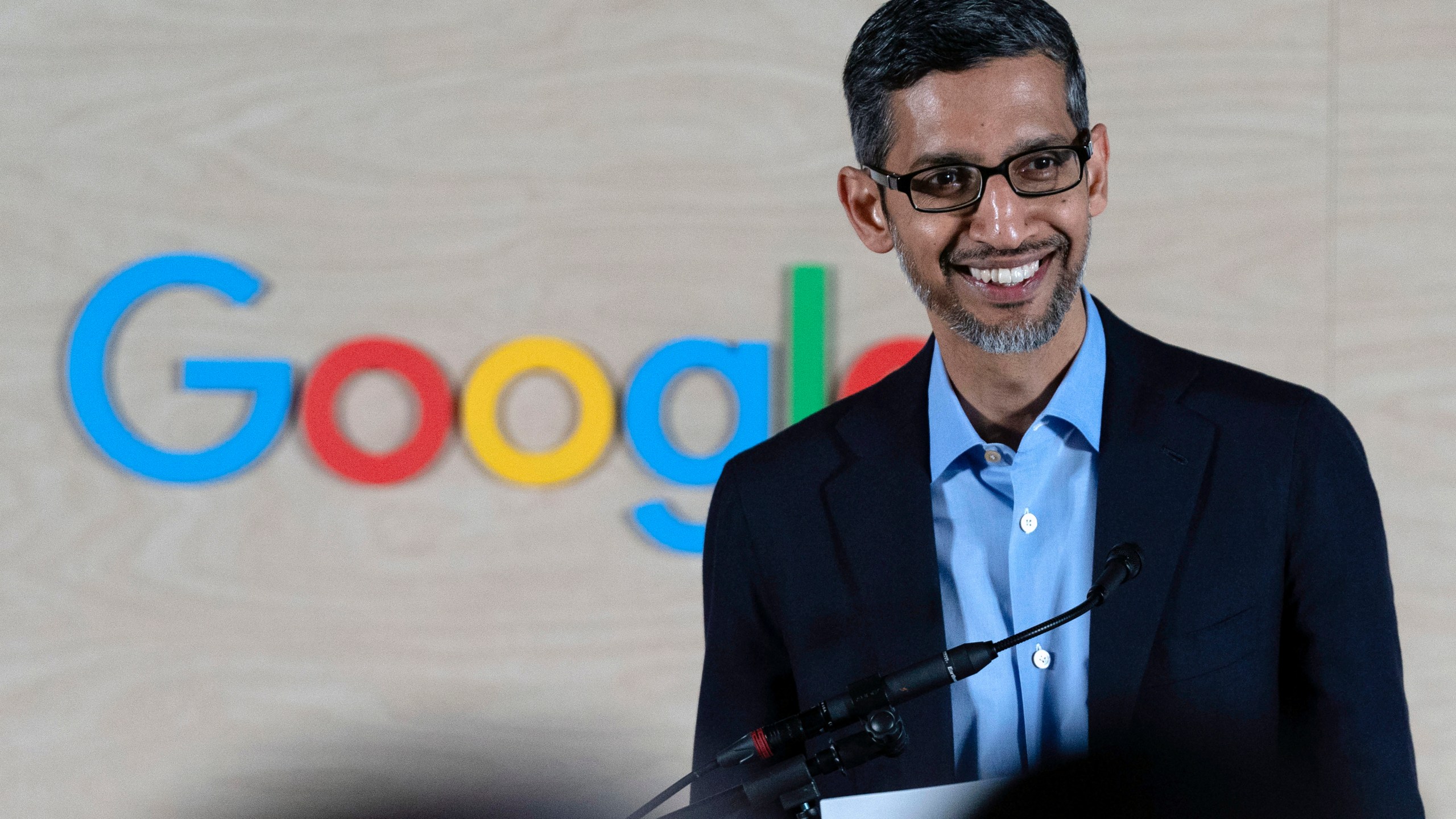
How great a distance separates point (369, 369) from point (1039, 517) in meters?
1.89

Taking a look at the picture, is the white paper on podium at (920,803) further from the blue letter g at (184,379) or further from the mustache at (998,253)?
the blue letter g at (184,379)

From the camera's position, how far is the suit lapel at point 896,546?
1283 millimetres

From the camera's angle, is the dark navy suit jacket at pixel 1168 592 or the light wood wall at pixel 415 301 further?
the light wood wall at pixel 415 301

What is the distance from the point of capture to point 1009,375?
1.36 meters

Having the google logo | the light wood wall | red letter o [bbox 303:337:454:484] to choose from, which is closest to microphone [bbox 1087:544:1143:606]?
the google logo

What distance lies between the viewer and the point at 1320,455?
4.12ft

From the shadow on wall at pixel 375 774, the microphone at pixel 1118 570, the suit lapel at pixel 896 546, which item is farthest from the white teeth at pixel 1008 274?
the shadow on wall at pixel 375 774

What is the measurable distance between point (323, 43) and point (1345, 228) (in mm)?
2386

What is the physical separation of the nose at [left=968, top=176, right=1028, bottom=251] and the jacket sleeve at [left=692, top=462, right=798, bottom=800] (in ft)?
1.51

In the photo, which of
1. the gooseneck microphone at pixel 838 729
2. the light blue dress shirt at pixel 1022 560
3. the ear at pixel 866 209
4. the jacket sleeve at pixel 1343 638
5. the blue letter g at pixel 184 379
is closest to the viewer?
the gooseneck microphone at pixel 838 729

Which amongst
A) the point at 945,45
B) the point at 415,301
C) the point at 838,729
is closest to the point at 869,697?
the point at 838,729

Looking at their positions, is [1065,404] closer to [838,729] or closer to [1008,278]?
[1008,278]

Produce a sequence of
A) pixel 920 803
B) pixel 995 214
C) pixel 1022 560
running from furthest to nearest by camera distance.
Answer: pixel 1022 560, pixel 995 214, pixel 920 803

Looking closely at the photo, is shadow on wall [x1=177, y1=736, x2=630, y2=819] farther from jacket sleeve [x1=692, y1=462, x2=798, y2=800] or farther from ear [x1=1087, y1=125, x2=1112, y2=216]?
ear [x1=1087, y1=125, x2=1112, y2=216]
